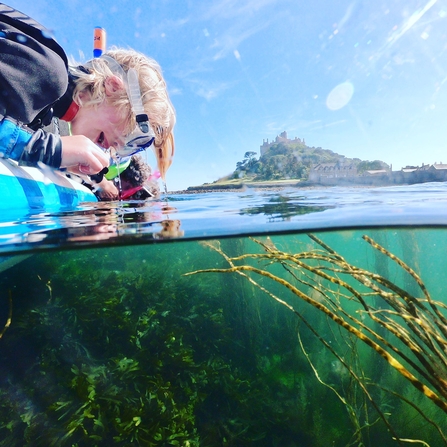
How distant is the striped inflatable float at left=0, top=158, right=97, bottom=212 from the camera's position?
2879 mm

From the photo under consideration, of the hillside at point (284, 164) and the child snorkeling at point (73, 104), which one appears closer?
the child snorkeling at point (73, 104)

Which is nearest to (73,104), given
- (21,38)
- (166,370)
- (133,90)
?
(133,90)

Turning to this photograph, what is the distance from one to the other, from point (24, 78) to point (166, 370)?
4.68 m

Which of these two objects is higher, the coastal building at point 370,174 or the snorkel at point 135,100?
the snorkel at point 135,100

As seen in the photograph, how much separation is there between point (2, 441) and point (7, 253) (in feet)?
8.34

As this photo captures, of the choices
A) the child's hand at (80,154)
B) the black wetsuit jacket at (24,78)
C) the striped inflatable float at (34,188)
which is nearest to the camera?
the black wetsuit jacket at (24,78)

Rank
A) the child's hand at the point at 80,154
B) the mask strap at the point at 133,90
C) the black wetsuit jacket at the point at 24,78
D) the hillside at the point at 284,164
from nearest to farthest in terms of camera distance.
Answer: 1. the black wetsuit jacket at the point at 24,78
2. the child's hand at the point at 80,154
3. the mask strap at the point at 133,90
4. the hillside at the point at 284,164

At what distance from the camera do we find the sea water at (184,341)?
3.57 metres

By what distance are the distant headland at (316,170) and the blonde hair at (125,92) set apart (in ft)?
9.25

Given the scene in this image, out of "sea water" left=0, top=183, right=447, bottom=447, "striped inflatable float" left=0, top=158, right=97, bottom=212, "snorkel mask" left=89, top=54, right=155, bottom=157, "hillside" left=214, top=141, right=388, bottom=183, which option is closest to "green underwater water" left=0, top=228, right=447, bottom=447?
"sea water" left=0, top=183, right=447, bottom=447

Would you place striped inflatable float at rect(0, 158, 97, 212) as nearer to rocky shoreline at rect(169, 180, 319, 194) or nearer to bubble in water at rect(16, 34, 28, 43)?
bubble in water at rect(16, 34, 28, 43)

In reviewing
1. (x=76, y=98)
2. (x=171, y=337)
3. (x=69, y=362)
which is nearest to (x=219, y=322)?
(x=171, y=337)

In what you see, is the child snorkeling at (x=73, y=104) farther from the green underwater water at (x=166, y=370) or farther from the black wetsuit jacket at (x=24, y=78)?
the green underwater water at (x=166, y=370)

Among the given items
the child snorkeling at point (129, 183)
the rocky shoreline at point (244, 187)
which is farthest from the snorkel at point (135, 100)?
the rocky shoreline at point (244, 187)
